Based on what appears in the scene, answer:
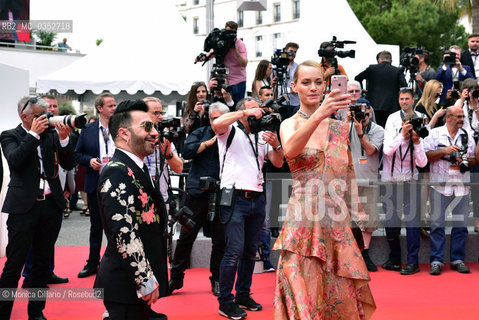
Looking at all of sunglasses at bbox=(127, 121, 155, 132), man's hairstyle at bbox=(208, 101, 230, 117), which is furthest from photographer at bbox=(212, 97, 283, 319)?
sunglasses at bbox=(127, 121, 155, 132)

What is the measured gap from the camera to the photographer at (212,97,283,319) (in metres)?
5.33

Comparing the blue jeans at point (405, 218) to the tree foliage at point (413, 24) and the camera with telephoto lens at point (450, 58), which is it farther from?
the tree foliage at point (413, 24)

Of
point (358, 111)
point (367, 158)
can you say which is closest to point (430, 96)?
point (367, 158)

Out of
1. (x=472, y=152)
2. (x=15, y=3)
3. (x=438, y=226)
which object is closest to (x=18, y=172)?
(x=438, y=226)

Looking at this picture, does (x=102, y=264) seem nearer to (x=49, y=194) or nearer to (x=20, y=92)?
(x=49, y=194)

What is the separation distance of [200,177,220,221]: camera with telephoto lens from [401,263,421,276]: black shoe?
283 cm

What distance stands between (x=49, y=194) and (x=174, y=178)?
239 inches

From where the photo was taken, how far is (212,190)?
568cm

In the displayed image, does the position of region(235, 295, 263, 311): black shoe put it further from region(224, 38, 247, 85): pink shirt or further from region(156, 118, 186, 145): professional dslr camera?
region(224, 38, 247, 85): pink shirt

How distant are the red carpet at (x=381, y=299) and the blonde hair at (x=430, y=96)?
7.95 ft

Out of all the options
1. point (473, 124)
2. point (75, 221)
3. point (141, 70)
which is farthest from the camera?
point (141, 70)

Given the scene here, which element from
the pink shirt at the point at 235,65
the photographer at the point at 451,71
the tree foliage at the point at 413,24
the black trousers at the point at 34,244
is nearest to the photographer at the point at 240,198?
the black trousers at the point at 34,244

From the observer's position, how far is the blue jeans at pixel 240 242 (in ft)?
17.5

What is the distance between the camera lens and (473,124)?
7988 mm
